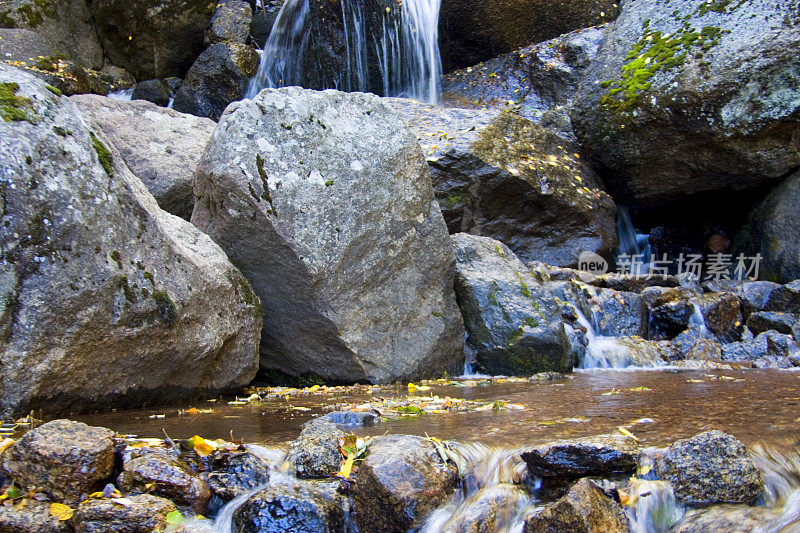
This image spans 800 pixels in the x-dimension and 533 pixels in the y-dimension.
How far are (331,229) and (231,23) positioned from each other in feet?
36.7

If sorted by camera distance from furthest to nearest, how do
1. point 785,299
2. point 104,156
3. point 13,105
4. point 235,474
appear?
point 785,299 → point 104,156 → point 13,105 → point 235,474

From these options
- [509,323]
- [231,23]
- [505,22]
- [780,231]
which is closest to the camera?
[509,323]

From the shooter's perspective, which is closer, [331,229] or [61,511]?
[61,511]

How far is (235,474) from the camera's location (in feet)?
10.3

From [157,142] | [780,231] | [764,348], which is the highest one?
[157,142]

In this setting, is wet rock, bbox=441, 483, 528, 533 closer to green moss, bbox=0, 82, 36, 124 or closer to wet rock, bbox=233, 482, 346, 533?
wet rock, bbox=233, 482, 346, 533

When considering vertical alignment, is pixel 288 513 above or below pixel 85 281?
below

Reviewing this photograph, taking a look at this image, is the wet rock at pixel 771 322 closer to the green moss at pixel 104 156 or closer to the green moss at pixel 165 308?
the green moss at pixel 165 308

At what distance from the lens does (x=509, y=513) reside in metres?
2.87

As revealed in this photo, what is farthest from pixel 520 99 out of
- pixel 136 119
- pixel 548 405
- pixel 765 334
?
pixel 548 405

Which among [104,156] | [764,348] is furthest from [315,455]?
[764,348]

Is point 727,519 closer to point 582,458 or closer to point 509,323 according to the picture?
point 582,458

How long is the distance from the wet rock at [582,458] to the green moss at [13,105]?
3536mm

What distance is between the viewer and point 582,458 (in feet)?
9.59
